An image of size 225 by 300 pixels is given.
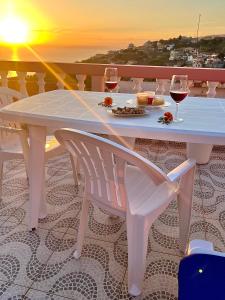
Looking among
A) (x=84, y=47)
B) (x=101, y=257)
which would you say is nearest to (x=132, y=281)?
(x=101, y=257)

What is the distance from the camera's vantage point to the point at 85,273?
145 centimetres

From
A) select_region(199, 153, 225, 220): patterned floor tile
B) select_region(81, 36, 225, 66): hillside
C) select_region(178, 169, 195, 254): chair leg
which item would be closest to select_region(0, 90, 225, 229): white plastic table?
select_region(178, 169, 195, 254): chair leg

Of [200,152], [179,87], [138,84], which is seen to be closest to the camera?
[179,87]

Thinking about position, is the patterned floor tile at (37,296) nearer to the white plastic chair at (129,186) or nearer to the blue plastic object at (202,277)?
the white plastic chair at (129,186)

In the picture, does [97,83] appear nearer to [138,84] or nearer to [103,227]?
[138,84]

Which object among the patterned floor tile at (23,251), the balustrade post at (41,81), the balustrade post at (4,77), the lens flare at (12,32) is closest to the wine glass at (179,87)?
the patterned floor tile at (23,251)

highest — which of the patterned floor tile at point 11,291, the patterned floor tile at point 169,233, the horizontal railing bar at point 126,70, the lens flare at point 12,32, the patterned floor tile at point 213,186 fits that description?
the lens flare at point 12,32

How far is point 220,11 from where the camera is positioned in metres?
3.83

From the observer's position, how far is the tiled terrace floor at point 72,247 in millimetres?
1367

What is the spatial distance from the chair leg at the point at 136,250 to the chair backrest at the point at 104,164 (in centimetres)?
10

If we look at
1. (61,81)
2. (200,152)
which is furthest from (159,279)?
(61,81)

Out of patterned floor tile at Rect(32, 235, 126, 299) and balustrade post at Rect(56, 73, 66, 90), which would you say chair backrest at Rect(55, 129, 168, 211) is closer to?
patterned floor tile at Rect(32, 235, 126, 299)

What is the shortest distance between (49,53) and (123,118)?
6.50 feet

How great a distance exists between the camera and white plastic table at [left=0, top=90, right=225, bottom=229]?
133cm
